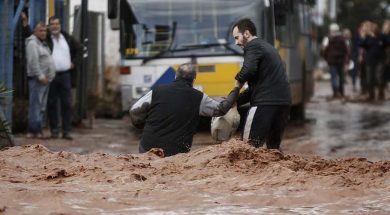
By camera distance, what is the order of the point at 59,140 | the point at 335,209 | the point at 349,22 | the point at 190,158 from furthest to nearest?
the point at 349,22
the point at 59,140
the point at 190,158
the point at 335,209

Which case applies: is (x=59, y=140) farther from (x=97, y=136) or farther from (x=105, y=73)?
(x=105, y=73)

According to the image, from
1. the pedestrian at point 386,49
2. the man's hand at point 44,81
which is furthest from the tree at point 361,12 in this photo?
the man's hand at point 44,81

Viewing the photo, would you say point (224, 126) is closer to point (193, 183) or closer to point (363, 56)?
point (193, 183)

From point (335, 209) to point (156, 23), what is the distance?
34.5ft

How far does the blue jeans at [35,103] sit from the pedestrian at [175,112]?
19.6 ft

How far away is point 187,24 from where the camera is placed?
55.8 ft

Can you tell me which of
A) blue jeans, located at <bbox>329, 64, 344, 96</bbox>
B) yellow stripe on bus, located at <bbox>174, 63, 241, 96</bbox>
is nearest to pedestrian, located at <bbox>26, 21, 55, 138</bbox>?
yellow stripe on bus, located at <bbox>174, 63, 241, 96</bbox>

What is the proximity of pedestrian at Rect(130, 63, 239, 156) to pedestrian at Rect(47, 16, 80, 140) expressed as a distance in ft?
20.5

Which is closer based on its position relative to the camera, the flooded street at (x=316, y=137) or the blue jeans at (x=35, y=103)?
the flooded street at (x=316, y=137)

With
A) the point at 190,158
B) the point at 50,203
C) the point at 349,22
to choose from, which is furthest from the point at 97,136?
the point at 349,22

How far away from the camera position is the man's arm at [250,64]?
33.4ft

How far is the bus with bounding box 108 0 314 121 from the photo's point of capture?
16.8m

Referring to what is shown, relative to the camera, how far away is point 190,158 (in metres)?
8.30

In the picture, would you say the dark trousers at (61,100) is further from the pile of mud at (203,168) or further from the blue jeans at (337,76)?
the blue jeans at (337,76)
